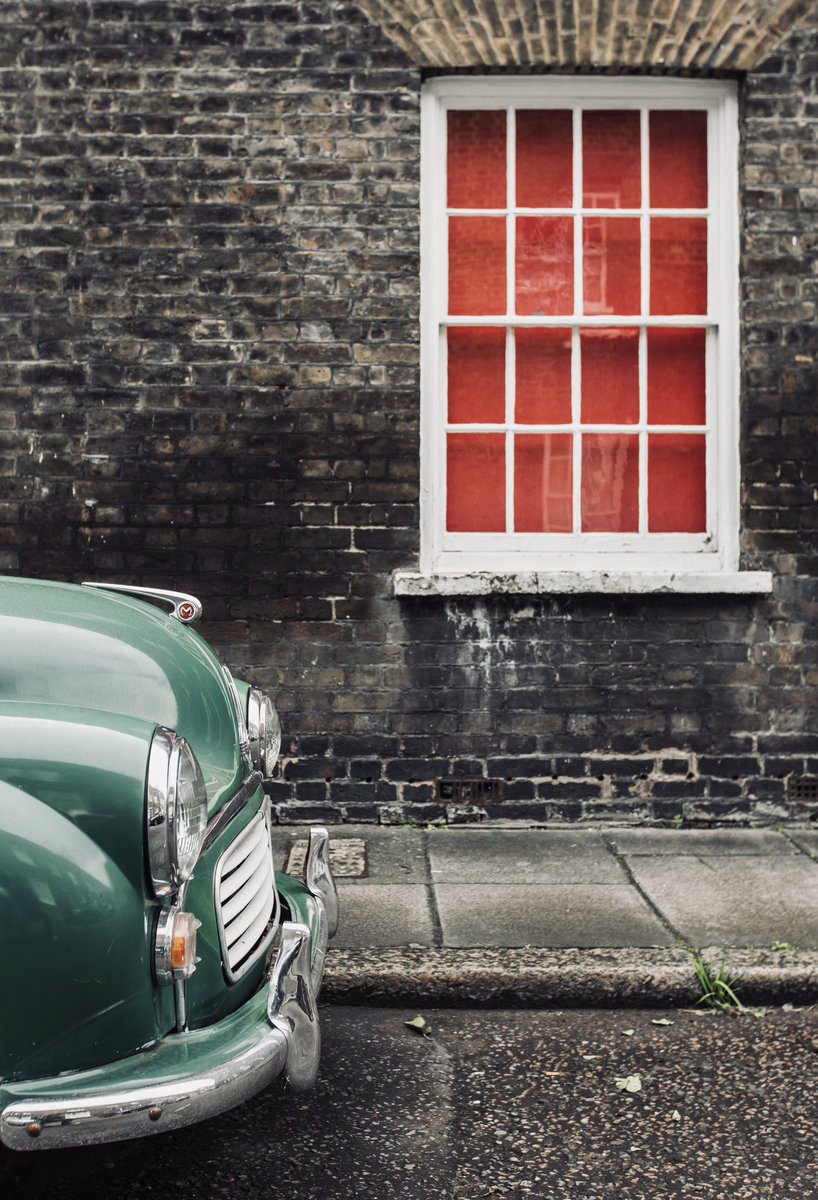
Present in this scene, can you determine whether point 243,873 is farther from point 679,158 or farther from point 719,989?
point 679,158

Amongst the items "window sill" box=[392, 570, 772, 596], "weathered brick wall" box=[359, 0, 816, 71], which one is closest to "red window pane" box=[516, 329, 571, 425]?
"window sill" box=[392, 570, 772, 596]

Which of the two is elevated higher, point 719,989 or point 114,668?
point 114,668

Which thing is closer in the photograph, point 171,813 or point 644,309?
point 171,813

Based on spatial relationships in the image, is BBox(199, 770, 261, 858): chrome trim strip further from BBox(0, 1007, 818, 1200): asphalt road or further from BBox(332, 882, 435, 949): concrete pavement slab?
BBox(332, 882, 435, 949): concrete pavement slab

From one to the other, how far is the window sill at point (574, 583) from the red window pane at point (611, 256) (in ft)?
4.58

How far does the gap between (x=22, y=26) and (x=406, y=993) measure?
15.4 feet

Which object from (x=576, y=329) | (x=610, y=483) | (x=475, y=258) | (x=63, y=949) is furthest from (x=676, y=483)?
(x=63, y=949)

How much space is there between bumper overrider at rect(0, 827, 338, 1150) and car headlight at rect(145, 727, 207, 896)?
11.7 inches

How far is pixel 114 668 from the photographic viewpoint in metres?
2.48

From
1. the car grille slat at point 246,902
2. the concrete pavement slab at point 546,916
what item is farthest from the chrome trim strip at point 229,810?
the concrete pavement slab at point 546,916

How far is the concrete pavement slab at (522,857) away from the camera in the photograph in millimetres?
4758

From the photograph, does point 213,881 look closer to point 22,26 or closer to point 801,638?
point 801,638

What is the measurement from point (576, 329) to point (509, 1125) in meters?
3.86

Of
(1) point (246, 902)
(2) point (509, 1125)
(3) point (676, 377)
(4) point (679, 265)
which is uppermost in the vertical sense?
(4) point (679, 265)
